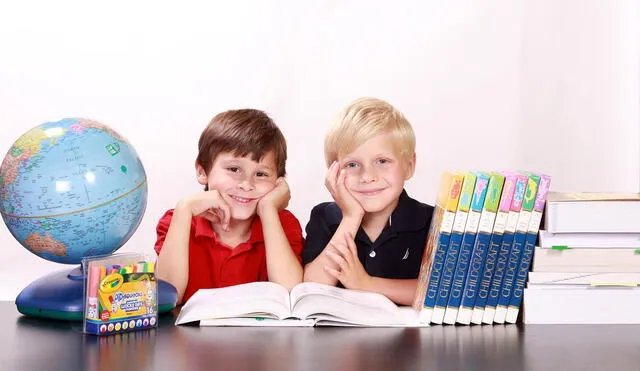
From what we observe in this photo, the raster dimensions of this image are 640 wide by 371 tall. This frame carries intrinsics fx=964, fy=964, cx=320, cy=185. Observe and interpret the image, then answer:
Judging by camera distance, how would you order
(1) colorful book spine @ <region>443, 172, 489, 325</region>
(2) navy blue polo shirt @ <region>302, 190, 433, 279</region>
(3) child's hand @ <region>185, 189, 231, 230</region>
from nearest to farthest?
1. (1) colorful book spine @ <region>443, 172, 489, 325</region>
2. (3) child's hand @ <region>185, 189, 231, 230</region>
3. (2) navy blue polo shirt @ <region>302, 190, 433, 279</region>

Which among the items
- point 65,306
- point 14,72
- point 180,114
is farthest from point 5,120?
point 65,306

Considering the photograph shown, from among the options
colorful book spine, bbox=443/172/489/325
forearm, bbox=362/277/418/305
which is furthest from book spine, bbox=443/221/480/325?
forearm, bbox=362/277/418/305

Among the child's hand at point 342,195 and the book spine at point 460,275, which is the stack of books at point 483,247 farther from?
the child's hand at point 342,195

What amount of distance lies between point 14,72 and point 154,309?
2.30m

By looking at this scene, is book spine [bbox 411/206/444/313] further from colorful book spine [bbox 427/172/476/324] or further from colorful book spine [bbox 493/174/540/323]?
colorful book spine [bbox 493/174/540/323]

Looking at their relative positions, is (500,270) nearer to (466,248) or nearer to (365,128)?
(466,248)

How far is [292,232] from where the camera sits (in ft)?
Answer: 8.79

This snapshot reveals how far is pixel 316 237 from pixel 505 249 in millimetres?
633

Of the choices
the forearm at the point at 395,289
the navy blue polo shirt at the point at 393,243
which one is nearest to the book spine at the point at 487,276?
the forearm at the point at 395,289

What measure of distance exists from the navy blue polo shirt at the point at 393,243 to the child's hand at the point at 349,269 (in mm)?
174

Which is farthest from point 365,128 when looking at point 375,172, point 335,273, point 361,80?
point 361,80

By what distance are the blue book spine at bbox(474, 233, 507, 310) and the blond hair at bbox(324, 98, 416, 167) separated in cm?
53

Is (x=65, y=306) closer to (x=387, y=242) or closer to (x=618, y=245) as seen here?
(x=387, y=242)

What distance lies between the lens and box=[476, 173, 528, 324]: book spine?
2.06m
